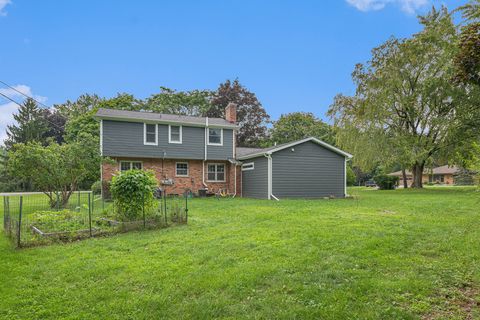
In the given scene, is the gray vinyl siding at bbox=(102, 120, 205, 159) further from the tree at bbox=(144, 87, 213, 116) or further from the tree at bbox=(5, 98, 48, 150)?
the tree at bbox=(5, 98, 48, 150)

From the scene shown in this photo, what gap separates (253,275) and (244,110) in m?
32.6

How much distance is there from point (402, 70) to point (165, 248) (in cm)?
2321

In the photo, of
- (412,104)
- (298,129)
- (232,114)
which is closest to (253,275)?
(232,114)

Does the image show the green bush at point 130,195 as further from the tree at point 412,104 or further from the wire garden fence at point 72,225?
the tree at point 412,104

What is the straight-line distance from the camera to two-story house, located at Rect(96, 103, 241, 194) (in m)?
16.9

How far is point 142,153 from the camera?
57.0 feet

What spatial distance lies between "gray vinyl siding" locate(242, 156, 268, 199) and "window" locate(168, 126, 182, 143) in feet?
14.0

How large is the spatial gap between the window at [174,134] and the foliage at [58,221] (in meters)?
10.0

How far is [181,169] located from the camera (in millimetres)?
18656

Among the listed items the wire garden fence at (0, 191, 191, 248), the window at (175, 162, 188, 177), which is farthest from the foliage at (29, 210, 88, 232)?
the window at (175, 162, 188, 177)

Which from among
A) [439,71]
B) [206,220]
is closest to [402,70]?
[439,71]

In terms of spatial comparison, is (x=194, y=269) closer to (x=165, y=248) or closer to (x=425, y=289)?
(x=165, y=248)

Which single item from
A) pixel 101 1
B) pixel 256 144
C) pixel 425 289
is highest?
pixel 101 1

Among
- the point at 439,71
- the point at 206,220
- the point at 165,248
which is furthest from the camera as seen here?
the point at 439,71
